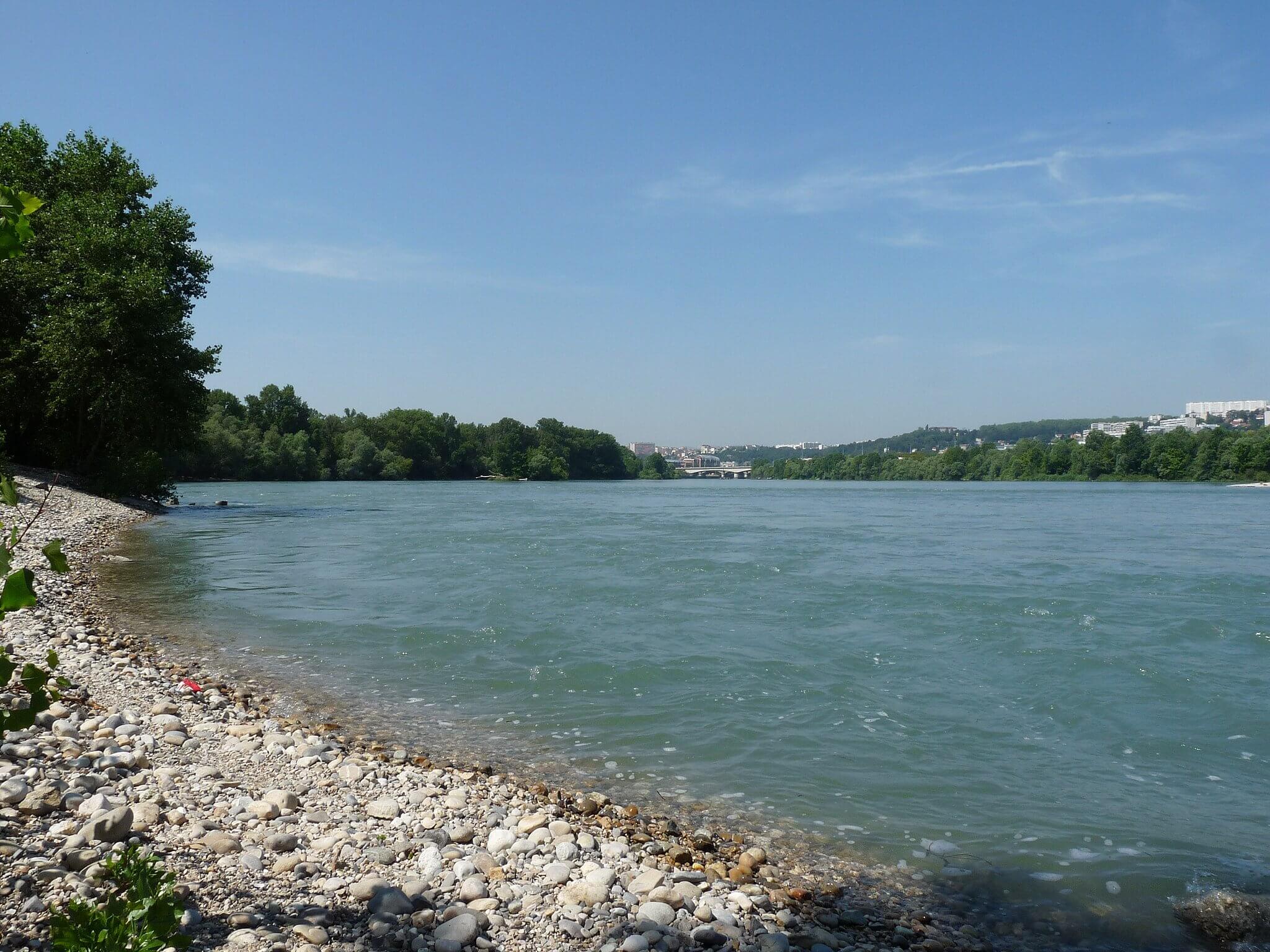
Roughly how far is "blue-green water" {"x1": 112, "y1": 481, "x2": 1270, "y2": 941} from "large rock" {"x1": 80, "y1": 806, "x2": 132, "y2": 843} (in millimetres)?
3690

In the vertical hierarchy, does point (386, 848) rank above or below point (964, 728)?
above

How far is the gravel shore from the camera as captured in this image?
436 cm

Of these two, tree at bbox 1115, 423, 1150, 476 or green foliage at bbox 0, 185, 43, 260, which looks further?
tree at bbox 1115, 423, 1150, 476

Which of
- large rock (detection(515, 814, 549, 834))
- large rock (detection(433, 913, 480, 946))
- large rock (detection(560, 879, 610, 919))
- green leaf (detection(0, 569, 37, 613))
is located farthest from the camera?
large rock (detection(515, 814, 549, 834))

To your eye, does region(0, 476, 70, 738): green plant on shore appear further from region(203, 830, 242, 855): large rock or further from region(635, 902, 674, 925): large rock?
region(635, 902, 674, 925): large rock

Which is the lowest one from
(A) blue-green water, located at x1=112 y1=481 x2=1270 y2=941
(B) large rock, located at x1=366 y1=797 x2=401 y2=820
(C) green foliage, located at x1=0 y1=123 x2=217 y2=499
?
(A) blue-green water, located at x1=112 y1=481 x2=1270 y2=941

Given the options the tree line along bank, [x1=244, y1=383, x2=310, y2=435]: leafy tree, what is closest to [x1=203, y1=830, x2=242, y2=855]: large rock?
the tree line along bank

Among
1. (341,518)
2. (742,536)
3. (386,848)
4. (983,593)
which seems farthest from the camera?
(341,518)

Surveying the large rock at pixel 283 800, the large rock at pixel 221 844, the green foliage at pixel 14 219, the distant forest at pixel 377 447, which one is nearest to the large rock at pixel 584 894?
the large rock at pixel 221 844

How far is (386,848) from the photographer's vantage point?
5336 millimetres

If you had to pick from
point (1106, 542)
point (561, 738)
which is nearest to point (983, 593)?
point (561, 738)

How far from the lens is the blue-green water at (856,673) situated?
693 centimetres

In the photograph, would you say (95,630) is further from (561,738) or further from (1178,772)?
(1178,772)

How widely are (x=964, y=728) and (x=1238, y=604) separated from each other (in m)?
12.7
